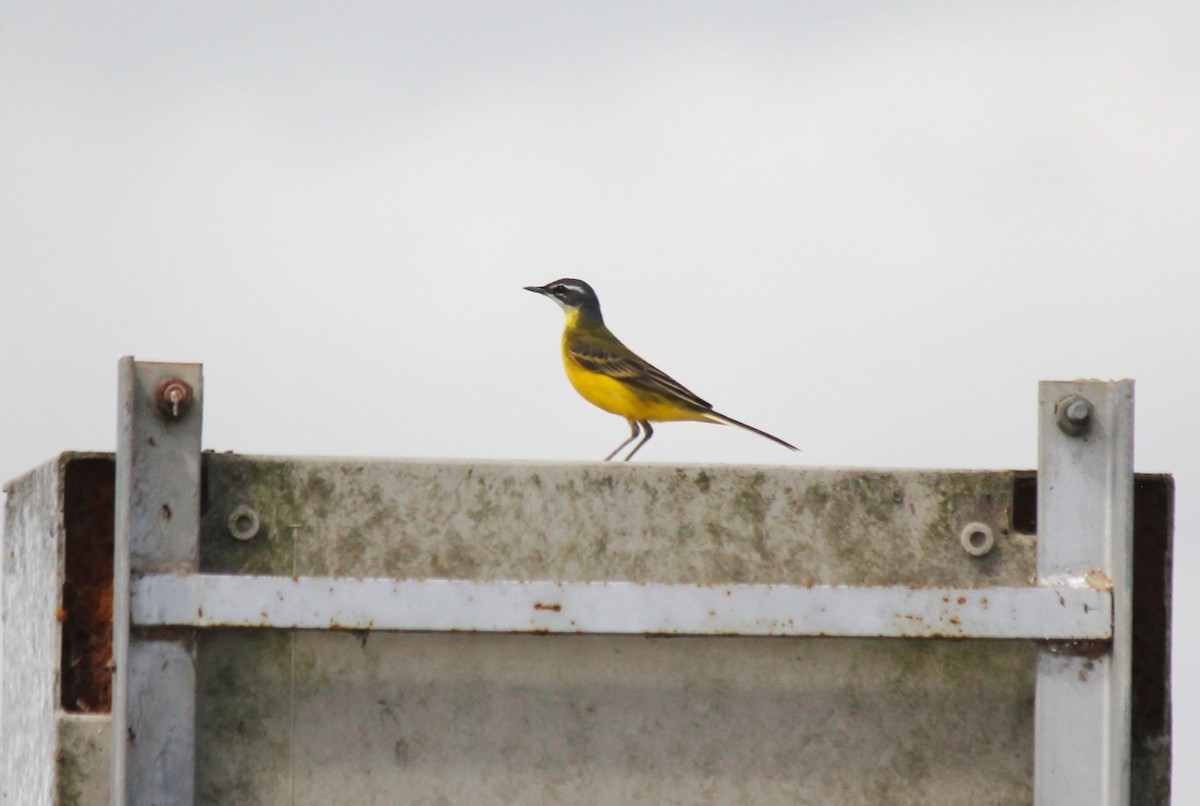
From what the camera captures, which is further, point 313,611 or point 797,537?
point 797,537

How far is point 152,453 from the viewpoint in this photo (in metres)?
3.79

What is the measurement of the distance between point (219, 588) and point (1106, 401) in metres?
2.10

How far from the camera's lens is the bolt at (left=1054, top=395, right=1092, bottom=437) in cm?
394

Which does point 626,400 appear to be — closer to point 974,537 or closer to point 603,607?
point 974,537

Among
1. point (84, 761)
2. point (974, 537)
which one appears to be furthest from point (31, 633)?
point (974, 537)

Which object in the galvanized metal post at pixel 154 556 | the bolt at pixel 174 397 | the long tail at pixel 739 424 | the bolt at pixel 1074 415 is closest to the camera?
the galvanized metal post at pixel 154 556

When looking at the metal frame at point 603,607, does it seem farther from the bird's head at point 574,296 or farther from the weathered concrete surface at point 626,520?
the bird's head at point 574,296

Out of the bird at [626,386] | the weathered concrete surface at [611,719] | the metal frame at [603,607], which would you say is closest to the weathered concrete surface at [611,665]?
the weathered concrete surface at [611,719]

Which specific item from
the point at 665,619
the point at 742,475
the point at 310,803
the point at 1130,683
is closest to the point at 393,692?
the point at 310,803

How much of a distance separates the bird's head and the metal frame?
941 centimetres

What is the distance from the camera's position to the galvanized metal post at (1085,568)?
3.81m

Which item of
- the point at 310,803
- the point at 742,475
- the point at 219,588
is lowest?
the point at 310,803

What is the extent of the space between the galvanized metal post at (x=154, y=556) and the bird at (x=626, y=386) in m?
6.84

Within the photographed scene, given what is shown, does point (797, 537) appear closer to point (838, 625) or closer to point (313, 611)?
point (838, 625)
